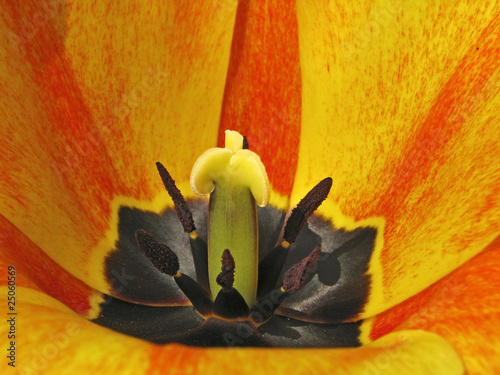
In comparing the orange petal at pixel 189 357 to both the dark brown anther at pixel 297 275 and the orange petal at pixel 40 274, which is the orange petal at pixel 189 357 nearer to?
the orange petal at pixel 40 274

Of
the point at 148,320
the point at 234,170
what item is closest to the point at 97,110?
the point at 234,170

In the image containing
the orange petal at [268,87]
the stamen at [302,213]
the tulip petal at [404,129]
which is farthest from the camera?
the orange petal at [268,87]

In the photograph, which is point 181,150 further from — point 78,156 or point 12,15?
→ point 12,15

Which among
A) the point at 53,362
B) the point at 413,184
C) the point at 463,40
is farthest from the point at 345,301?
the point at 53,362

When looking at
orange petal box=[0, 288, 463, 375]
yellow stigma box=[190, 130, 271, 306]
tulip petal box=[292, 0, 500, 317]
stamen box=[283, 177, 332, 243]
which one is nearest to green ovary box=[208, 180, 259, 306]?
yellow stigma box=[190, 130, 271, 306]

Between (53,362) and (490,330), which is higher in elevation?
(490,330)

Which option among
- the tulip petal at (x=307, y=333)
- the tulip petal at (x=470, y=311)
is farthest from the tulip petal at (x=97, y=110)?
the tulip petal at (x=470, y=311)
